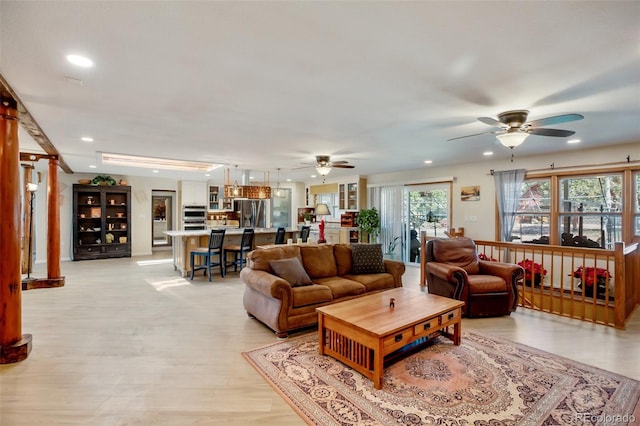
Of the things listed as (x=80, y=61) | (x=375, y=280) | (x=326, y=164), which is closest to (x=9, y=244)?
(x=80, y=61)

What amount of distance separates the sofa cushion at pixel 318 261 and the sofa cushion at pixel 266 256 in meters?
0.15

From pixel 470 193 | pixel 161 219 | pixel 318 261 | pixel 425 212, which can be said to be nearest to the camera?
pixel 318 261

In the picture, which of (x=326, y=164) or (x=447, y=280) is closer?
(x=447, y=280)

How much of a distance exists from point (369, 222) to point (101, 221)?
7.41 m

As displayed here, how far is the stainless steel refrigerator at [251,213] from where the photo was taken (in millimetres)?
9992

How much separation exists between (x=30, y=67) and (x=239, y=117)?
176cm

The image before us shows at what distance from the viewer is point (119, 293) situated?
204 inches

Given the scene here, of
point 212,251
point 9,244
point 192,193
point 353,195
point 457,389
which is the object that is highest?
point 192,193

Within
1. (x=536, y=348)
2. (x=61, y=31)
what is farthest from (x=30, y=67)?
(x=536, y=348)

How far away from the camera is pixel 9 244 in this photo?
115 inches

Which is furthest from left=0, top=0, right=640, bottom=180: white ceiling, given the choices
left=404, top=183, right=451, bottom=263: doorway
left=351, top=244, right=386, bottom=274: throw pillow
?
left=404, top=183, right=451, bottom=263: doorway

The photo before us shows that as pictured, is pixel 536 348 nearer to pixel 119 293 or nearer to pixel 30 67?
pixel 30 67

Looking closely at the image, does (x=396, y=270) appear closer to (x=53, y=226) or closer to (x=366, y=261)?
(x=366, y=261)

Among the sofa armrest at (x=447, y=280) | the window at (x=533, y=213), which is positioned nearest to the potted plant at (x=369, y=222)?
the window at (x=533, y=213)
